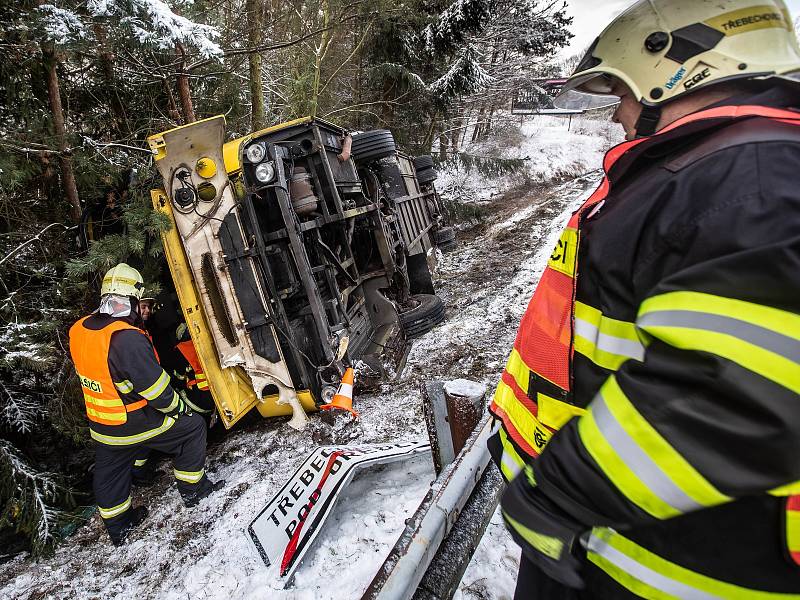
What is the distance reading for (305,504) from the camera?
249 centimetres

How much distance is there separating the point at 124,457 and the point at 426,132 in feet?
41.3

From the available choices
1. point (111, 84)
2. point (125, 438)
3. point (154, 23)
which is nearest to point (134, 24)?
point (154, 23)

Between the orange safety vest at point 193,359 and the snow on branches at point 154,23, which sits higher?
the snow on branches at point 154,23

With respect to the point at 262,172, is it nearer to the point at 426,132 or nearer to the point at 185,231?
the point at 185,231

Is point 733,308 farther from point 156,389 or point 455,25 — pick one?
point 455,25

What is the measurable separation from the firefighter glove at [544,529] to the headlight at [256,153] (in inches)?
126

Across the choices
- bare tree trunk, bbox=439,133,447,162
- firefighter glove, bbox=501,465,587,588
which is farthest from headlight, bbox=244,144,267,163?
bare tree trunk, bbox=439,133,447,162

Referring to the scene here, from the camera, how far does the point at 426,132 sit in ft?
43.9

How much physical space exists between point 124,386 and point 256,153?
202 cm

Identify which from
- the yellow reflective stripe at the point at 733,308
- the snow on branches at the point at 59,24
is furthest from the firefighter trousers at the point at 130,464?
the yellow reflective stripe at the point at 733,308

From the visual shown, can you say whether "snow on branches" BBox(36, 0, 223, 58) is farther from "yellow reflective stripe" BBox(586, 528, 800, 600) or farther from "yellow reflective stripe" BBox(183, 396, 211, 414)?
"yellow reflective stripe" BBox(586, 528, 800, 600)

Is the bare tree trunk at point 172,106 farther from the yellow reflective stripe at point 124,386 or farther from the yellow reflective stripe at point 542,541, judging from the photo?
the yellow reflective stripe at point 542,541

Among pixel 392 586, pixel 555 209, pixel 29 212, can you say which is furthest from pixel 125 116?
pixel 555 209

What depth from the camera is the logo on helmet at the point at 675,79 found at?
975 millimetres
